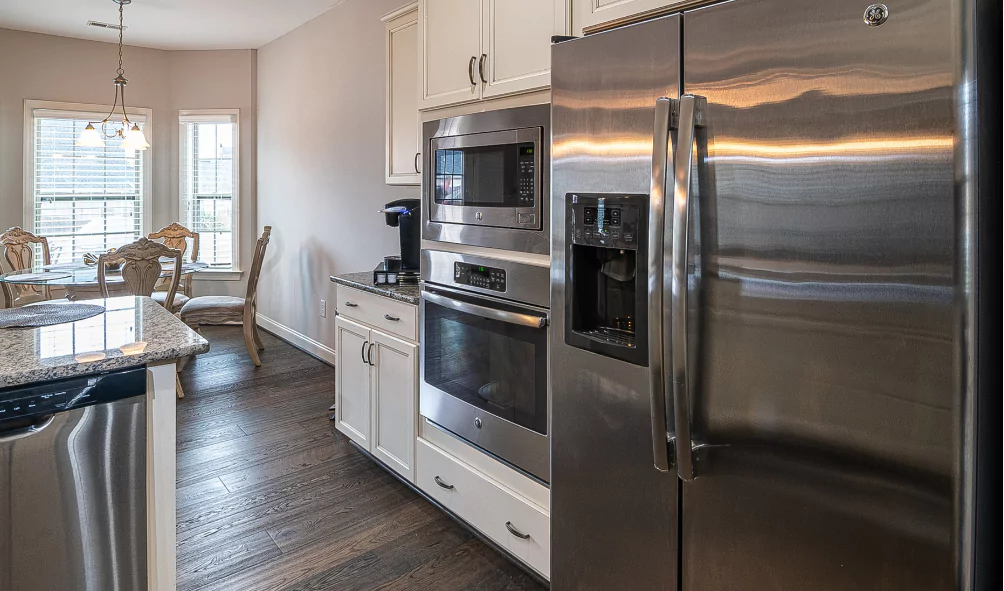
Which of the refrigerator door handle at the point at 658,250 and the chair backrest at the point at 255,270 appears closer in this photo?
the refrigerator door handle at the point at 658,250

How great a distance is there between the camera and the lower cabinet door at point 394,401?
8.51 feet

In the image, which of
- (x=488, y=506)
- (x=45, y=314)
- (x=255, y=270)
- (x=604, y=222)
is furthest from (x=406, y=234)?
(x=255, y=270)

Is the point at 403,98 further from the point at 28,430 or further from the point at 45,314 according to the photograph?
the point at 28,430

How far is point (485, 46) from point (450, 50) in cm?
24

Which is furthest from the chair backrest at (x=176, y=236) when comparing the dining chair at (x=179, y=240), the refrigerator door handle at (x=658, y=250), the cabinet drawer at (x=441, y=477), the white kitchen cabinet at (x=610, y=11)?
the refrigerator door handle at (x=658, y=250)

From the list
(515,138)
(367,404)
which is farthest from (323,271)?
(515,138)

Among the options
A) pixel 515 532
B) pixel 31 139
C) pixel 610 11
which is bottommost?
pixel 515 532

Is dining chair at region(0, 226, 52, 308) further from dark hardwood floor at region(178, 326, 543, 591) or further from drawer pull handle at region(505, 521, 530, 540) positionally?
drawer pull handle at region(505, 521, 530, 540)

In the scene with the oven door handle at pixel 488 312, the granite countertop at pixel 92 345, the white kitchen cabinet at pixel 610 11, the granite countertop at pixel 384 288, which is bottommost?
the granite countertop at pixel 92 345

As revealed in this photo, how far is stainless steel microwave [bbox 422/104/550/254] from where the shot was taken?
6.34ft

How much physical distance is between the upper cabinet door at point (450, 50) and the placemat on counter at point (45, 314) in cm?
139

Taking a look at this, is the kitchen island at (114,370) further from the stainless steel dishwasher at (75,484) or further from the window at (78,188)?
the window at (78,188)

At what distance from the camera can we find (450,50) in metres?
2.35

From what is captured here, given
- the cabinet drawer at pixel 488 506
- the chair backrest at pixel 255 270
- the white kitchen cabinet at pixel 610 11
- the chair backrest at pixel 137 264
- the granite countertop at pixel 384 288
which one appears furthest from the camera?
the chair backrest at pixel 255 270
